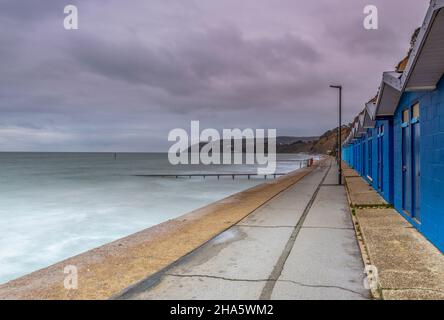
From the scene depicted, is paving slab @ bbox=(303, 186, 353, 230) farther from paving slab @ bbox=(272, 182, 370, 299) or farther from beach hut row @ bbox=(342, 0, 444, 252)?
beach hut row @ bbox=(342, 0, 444, 252)

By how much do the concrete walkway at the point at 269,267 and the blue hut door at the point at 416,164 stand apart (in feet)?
5.30

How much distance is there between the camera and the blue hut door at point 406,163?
9.57 meters

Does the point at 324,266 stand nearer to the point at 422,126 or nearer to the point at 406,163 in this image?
the point at 422,126

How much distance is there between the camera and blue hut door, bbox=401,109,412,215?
9.57m

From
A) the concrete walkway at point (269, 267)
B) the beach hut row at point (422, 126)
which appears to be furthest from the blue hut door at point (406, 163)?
the concrete walkway at point (269, 267)

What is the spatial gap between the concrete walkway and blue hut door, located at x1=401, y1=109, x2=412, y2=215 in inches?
73.1

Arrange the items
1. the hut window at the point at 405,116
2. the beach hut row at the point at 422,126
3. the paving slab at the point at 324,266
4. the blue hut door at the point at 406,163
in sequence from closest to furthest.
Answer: the paving slab at the point at 324,266 < the beach hut row at the point at 422,126 < the blue hut door at the point at 406,163 < the hut window at the point at 405,116

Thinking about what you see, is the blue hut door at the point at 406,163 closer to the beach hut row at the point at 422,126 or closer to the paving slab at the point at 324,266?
the beach hut row at the point at 422,126

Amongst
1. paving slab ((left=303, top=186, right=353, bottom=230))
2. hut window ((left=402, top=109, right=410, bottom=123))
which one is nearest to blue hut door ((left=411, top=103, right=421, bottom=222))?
hut window ((left=402, top=109, right=410, bottom=123))

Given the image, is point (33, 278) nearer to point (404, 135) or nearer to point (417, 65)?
point (417, 65)

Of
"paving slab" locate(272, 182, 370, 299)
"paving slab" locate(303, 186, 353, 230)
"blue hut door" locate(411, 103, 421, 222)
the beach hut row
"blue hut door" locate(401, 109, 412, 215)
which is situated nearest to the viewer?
"paving slab" locate(272, 182, 370, 299)

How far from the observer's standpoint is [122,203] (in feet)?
87.7

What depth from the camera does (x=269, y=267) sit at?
5789 millimetres
